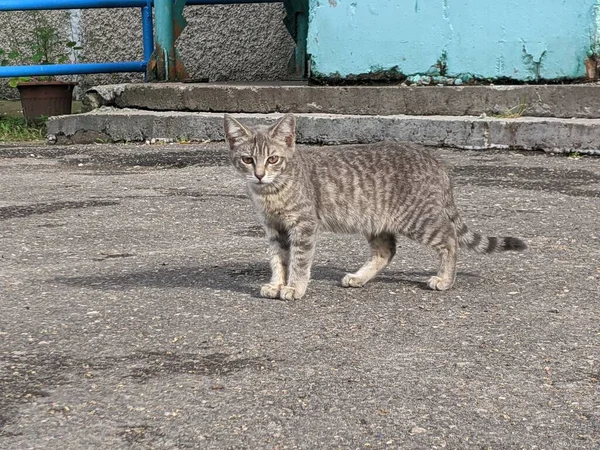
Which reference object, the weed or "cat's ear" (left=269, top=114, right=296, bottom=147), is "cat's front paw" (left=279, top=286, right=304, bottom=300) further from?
the weed

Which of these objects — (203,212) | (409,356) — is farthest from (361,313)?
(203,212)

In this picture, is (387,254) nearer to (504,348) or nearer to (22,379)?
(504,348)

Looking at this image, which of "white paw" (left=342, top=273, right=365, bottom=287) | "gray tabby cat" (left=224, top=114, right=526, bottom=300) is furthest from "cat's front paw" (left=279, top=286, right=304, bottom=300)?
"white paw" (left=342, top=273, right=365, bottom=287)

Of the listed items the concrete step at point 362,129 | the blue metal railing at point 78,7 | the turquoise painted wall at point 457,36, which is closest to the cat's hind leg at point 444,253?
the concrete step at point 362,129

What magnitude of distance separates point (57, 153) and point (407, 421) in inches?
269

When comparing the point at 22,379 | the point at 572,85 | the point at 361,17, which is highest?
the point at 361,17

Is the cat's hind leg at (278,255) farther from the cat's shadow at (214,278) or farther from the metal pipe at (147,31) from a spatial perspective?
the metal pipe at (147,31)

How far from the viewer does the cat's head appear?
13.5ft

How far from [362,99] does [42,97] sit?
435 centimetres

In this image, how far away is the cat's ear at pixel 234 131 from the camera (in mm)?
4199

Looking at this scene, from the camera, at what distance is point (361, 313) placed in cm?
383

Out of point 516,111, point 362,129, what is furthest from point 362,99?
point 516,111

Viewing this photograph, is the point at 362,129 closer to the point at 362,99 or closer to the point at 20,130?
the point at 362,99

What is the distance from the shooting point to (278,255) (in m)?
4.28
